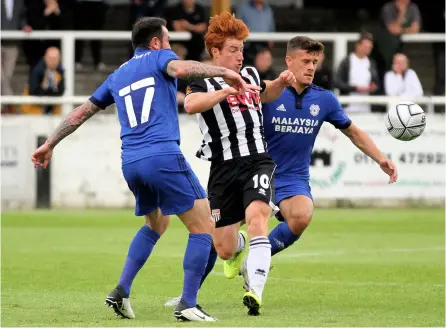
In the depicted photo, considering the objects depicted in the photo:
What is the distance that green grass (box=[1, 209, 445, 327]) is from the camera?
892 cm

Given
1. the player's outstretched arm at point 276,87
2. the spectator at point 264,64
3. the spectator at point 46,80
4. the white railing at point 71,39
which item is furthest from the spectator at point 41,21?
the player's outstretched arm at point 276,87

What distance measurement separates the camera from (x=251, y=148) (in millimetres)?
9430

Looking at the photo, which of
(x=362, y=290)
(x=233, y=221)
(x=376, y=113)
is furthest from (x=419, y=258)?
(x=376, y=113)

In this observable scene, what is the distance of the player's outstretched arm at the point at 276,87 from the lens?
9.16 meters

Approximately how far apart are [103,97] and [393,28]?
1297 centimetres

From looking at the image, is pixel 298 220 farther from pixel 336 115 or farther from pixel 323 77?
pixel 323 77

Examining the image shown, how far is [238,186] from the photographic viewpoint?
9477 millimetres

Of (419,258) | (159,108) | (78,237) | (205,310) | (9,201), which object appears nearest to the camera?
(159,108)

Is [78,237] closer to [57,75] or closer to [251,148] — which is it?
[57,75]

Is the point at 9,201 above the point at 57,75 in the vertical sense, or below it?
below

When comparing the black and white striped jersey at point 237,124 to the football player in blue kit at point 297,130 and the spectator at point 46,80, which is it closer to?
the football player in blue kit at point 297,130

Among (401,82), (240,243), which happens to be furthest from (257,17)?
(240,243)

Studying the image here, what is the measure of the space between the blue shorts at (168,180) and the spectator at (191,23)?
38.3 feet

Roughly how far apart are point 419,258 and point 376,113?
267 inches
